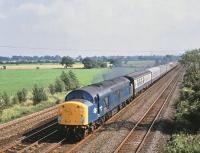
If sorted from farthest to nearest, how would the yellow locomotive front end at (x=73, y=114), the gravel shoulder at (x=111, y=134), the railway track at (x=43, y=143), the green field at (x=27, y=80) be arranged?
the green field at (x=27, y=80) → the yellow locomotive front end at (x=73, y=114) → the gravel shoulder at (x=111, y=134) → the railway track at (x=43, y=143)

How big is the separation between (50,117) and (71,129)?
1050 cm

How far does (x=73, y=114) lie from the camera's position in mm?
24844

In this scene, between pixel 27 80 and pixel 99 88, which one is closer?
pixel 99 88

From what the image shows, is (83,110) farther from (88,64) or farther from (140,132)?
(88,64)

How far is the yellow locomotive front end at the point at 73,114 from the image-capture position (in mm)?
24719

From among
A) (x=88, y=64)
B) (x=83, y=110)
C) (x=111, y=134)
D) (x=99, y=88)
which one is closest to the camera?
(x=83, y=110)

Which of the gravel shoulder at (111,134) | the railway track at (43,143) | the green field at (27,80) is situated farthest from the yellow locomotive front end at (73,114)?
the green field at (27,80)

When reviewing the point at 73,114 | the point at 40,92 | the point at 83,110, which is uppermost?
the point at 83,110

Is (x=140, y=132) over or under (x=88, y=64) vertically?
over

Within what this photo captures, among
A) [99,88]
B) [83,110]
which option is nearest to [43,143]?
[83,110]

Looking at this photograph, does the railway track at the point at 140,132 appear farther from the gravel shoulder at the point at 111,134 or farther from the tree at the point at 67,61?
the tree at the point at 67,61

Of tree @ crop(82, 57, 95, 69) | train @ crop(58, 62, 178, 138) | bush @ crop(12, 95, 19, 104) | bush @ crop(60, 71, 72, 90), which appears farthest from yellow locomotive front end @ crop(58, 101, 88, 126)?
tree @ crop(82, 57, 95, 69)

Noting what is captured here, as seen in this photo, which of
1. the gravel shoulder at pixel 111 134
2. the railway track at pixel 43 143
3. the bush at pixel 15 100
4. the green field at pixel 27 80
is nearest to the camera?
the railway track at pixel 43 143

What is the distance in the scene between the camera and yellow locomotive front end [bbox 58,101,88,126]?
24.7 meters
